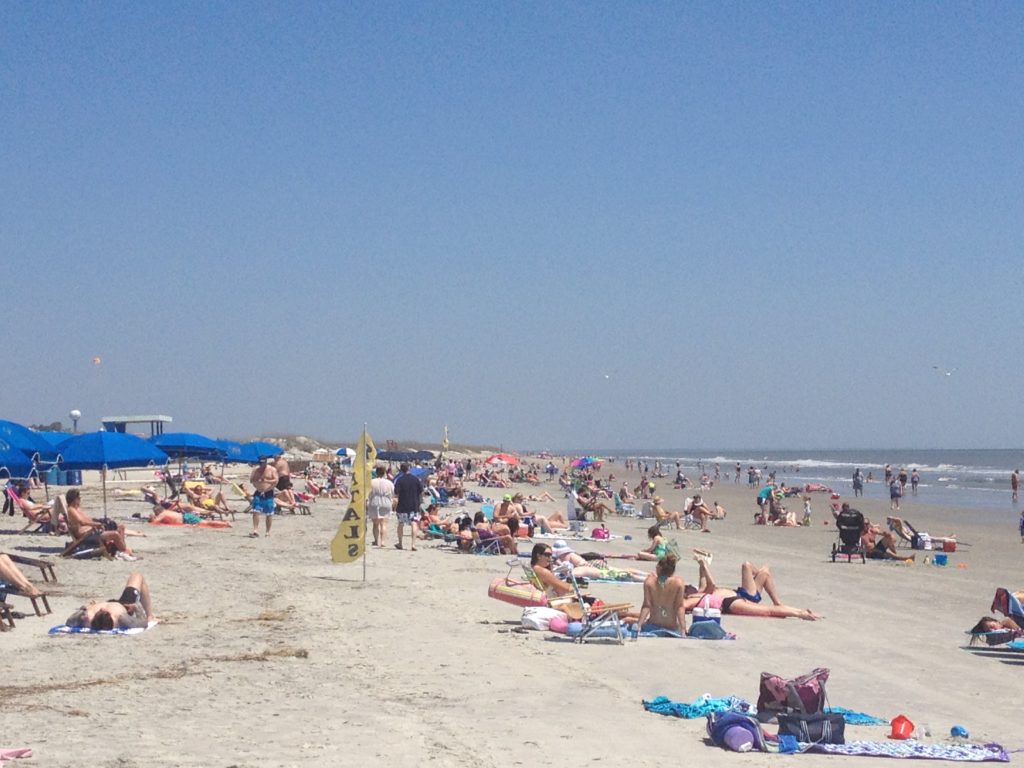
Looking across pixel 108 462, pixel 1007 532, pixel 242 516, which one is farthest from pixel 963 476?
pixel 108 462

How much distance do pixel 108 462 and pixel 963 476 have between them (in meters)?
59.6

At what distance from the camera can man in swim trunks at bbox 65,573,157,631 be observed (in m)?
8.85

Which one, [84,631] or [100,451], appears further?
[100,451]

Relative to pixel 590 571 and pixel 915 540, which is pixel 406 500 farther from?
pixel 915 540

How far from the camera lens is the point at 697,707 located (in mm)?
6648

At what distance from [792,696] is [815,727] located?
27cm

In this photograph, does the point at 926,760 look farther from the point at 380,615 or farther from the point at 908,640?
the point at 380,615

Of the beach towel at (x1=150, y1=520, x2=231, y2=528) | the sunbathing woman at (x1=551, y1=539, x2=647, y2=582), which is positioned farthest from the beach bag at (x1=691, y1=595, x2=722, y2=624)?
the beach towel at (x1=150, y1=520, x2=231, y2=528)

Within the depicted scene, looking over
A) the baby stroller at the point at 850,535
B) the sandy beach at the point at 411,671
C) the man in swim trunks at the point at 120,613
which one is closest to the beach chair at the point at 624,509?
the baby stroller at the point at 850,535

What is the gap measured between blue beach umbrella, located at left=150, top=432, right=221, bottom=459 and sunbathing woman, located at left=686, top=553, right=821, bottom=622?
18244 millimetres

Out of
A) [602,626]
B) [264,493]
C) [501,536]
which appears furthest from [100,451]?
[602,626]

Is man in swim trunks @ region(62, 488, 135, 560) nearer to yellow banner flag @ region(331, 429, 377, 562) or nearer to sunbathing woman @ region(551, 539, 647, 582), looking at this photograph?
yellow banner flag @ region(331, 429, 377, 562)

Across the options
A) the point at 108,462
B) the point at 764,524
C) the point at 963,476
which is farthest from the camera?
the point at 963,476

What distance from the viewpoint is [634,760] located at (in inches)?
218
